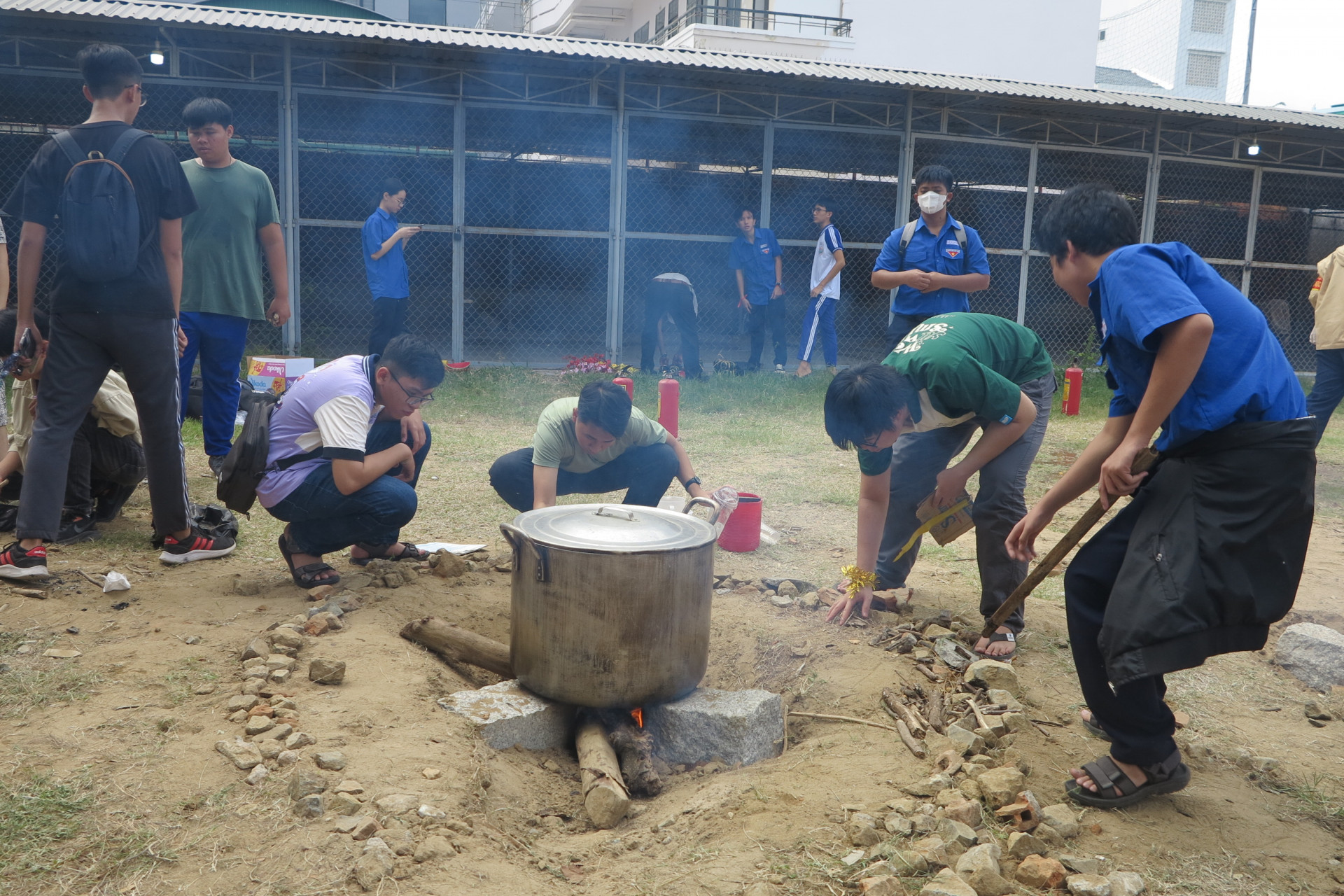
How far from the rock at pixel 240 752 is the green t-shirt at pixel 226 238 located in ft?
9.92

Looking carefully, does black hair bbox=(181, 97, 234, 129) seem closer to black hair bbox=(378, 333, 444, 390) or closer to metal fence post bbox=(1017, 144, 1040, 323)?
black hair bbox=(378, 333, 444, 390)

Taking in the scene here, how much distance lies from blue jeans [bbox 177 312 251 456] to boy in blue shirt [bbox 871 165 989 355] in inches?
143

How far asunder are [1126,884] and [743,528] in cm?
284

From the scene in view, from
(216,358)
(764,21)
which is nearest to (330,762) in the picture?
(216,358)

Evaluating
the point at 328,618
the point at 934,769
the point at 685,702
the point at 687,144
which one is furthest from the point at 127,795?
the point at 687,144

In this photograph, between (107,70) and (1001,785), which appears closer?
(1001,785)

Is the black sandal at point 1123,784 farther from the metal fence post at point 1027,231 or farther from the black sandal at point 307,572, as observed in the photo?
the metal fence post at point 1027,231

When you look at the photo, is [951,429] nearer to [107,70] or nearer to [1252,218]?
[107,70]

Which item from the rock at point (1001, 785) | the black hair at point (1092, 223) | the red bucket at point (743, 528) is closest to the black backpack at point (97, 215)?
the red bucket at point (743, 528)

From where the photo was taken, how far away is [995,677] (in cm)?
321

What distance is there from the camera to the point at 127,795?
2.34 m

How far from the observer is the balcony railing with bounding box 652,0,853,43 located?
70.9ft

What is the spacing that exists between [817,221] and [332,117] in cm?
597

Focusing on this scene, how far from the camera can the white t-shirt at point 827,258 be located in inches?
395
